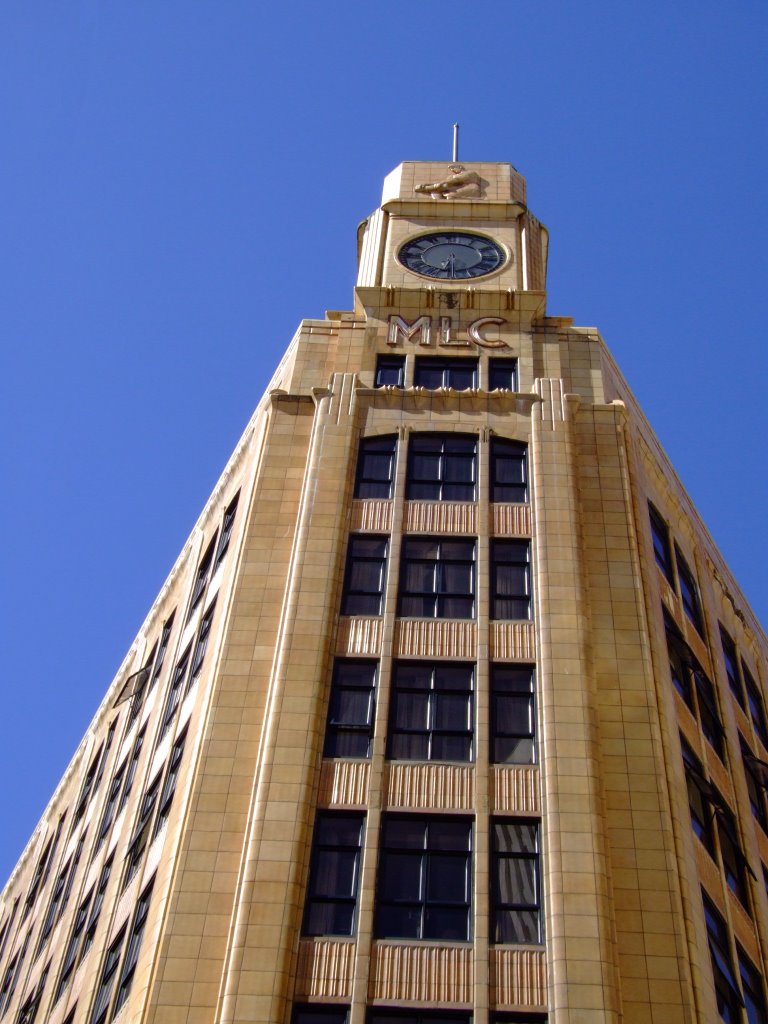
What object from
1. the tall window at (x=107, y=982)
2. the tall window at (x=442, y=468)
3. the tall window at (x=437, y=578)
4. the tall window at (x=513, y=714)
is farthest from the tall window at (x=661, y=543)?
the tall window at (x=107, y=982)

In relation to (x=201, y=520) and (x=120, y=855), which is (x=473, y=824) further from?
(x=201, y=520)

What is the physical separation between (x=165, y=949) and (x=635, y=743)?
11.2 m

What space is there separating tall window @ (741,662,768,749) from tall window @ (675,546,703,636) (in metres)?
4.17

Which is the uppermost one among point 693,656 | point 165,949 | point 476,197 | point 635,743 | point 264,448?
point 476,197

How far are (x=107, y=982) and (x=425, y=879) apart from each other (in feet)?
31.3

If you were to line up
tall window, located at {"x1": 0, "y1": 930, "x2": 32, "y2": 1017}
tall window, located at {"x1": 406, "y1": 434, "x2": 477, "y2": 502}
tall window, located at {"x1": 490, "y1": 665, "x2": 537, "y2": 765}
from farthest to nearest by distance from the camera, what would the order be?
tall window, located at {"x1": 0, "y1": 930, "x2": 32, "y2": 1017} → tall window, located at {"x1": 406, "y1": 434, "x2": 477, "y2": 502} → tall window, located at {"x1": 490, "y1": 665, "x2": 537, "y2": 765}

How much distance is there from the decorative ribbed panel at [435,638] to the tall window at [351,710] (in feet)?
3.31

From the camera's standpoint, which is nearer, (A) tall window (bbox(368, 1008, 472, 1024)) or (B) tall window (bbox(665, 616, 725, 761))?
(A) tall window (bbox(368, 1008, 472, 1024))

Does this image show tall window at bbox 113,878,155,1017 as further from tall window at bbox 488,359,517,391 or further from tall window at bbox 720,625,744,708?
tall window at bbox 720,625,744,708

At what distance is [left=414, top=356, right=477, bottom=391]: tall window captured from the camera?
42.2m

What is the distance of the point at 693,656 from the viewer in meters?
38.8

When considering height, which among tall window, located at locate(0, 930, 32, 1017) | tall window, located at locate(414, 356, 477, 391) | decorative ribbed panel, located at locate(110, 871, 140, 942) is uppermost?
tall window, located at locate(414, 356, 477, 391)

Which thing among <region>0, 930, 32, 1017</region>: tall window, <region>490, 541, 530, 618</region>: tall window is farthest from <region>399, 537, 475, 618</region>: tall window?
<region>0, 930, 32, 1017</region>: tall window

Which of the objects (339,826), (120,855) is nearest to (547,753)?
(339,826)
